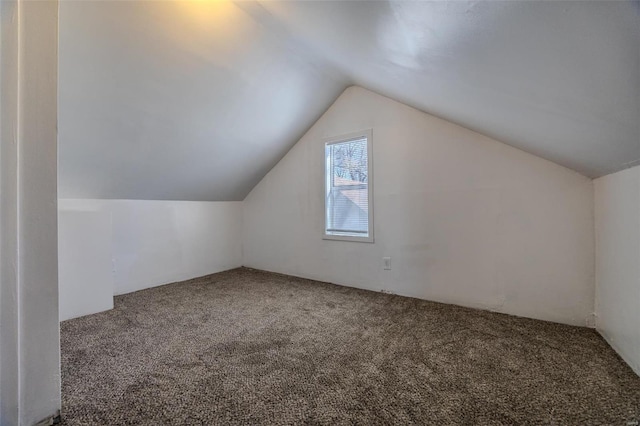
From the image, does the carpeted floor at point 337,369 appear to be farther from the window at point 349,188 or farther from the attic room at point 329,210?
the window at point 349,188

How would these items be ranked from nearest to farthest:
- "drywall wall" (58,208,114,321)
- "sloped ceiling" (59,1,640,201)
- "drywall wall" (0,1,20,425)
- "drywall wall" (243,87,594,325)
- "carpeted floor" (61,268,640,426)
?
"sloped ceiling" (59,1,640,201) < "drywall wall" (0,1,20,425) < "carpeted floor" (61,268,640,426) < "drywall wall" (243,87,594,325) < "drywall wall" (58,208,114,321)

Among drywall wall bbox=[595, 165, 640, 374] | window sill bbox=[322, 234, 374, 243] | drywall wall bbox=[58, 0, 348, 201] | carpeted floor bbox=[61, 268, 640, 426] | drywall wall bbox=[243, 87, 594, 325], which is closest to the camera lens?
carpeted floor bbox=[61, 268, 640, 426]

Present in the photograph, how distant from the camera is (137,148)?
2643mm

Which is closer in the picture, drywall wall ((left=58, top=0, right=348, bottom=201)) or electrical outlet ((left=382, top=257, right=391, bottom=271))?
drywall wall ((left=58, top=0, right=348, bottom=201))

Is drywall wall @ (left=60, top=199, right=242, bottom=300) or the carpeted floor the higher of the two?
drywall wall @ (left=60, top=199, right=242, bottom=300)

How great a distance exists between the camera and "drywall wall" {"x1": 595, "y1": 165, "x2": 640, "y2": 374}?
62.3 inches

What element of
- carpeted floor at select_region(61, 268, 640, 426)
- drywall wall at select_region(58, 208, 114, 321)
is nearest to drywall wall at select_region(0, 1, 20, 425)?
carpeted floor at select_region(61, 268, 640, 426)

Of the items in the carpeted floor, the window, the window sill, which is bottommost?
the carpeted floor

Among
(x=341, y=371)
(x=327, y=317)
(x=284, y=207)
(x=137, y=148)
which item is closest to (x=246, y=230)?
(x=284, y=207)

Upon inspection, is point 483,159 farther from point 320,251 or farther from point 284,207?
point 284,207

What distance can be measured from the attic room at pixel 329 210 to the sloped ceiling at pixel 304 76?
2 cm

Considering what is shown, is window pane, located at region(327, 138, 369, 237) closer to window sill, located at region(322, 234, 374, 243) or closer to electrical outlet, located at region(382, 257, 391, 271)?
window sill, located at region(322, 234, 374, 243)

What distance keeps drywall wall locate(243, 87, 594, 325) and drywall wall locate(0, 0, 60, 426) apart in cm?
267

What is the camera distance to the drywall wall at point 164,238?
3104 millimetres
